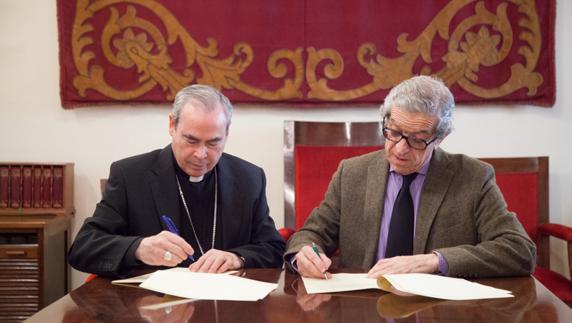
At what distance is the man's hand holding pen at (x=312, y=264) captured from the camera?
1638 millimetres

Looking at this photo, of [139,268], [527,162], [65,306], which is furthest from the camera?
[527,162]

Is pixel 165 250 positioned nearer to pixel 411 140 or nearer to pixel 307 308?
pixel 307 308

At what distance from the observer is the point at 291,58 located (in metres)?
3.31

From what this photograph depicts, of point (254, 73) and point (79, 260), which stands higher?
point (254, 73)

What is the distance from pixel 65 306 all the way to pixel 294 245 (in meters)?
0.79

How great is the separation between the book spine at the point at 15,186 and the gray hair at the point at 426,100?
2166 millimetres

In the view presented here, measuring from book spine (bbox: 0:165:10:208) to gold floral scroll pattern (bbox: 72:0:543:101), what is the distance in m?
0.58

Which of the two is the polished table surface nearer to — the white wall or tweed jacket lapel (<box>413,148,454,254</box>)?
tweed jacket lapel (<box>413,148,454,254</box>)

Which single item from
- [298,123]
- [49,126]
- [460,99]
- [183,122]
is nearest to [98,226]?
[183,122]

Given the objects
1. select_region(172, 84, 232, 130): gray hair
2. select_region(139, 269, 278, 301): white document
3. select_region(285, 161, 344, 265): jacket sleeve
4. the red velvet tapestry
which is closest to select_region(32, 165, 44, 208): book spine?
the red velvet tapestry

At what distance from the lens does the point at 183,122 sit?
1.99m

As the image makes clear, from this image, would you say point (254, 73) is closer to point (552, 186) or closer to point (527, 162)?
point (527, 162)

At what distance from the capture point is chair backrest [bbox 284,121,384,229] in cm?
306

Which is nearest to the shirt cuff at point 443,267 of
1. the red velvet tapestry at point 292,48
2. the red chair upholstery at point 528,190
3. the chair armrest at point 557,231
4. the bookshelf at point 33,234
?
the chair armrest at point 557,231
